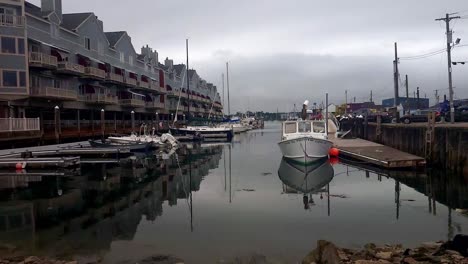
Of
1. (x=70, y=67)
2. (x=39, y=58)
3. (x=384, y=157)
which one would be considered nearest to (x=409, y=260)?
(x=384, y=157)

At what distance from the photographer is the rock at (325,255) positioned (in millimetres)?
9508

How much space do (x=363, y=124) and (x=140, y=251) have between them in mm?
49456

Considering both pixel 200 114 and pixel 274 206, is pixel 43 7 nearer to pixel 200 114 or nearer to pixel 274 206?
pixel 274 206

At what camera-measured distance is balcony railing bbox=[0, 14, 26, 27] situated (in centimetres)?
3784

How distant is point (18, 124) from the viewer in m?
35.5

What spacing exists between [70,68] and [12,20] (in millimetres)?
8767

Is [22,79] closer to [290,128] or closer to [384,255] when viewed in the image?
[290,128]

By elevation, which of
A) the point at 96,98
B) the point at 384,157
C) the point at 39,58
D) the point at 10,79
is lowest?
the point at 384,157

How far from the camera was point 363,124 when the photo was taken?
57031mm

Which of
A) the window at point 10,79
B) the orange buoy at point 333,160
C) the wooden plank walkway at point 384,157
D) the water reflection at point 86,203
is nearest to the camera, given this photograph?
the water reflection at point 86,203

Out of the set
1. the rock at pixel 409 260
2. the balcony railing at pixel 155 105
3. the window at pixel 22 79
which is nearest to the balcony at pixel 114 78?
the balcony railing at pixel 155 105

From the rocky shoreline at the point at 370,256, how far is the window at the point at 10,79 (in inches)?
1237

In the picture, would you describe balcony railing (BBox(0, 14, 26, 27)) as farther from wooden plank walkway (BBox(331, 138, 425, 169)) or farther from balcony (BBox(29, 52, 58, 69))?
wooden plank walkway (BBox(331, 138, 425, 169))

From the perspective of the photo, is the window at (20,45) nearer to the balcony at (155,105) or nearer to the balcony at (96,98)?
the balcony at (96,98)
